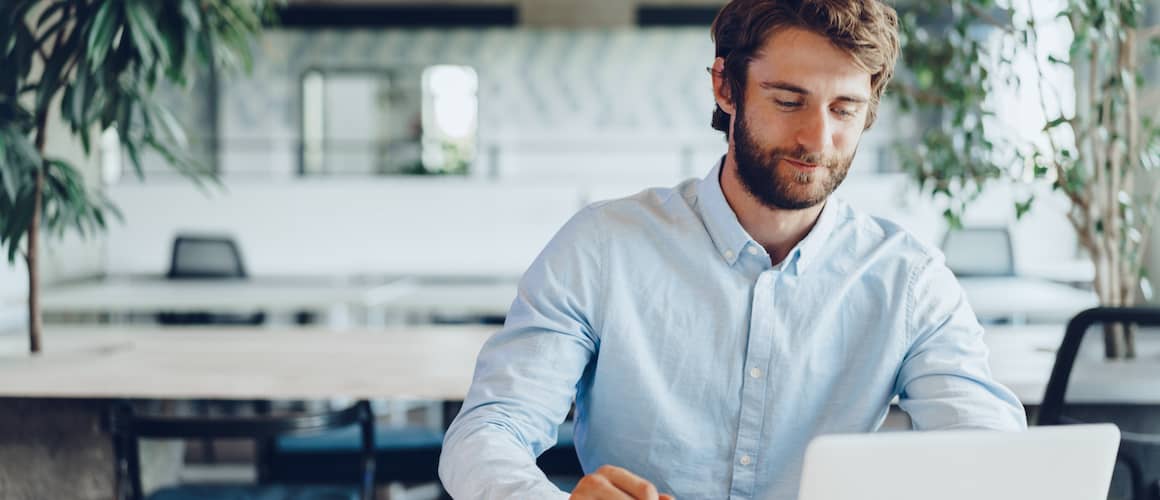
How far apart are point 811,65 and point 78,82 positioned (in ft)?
5.75

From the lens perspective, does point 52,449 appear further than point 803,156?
Yes

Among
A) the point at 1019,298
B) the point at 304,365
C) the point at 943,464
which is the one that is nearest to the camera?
the point at 943,464

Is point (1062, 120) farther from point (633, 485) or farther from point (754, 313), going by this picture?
point (633, 485)

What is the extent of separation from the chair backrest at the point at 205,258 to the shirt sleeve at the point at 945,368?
432cm

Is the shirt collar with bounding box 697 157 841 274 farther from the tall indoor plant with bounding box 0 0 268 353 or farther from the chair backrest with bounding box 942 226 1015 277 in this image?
the chair backrest with bounding box 942 226 1015 277

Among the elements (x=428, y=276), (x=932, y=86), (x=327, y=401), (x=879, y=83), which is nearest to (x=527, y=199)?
(x=428, y=276)

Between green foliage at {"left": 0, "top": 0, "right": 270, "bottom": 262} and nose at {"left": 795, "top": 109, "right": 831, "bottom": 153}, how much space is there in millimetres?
1589

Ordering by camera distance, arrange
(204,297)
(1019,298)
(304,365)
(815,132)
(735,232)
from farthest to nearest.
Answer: (204,297) → (1019,298) → (304,365) → (735,232) → (815,132)

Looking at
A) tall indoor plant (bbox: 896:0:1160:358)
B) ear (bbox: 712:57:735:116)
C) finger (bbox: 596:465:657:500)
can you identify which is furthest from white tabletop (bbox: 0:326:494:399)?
tall indoor plant (bbox: 896:0:1160:358)

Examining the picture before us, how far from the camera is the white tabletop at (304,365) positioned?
1.94 meters

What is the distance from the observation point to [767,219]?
48.7 inches

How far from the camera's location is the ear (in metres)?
1.24

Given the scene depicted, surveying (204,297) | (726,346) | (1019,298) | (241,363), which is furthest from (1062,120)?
(204,297)

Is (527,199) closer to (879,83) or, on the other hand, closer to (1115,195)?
(1115,195)
